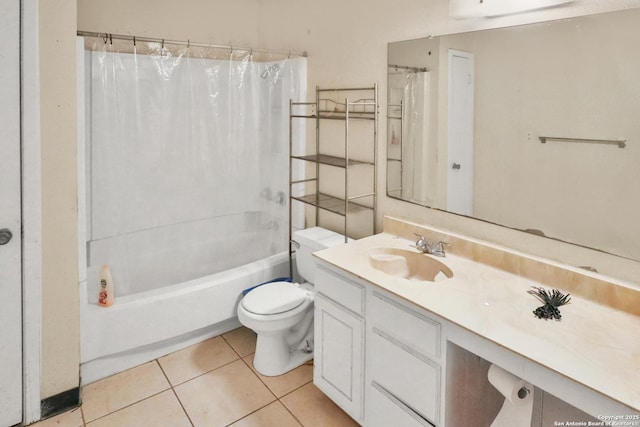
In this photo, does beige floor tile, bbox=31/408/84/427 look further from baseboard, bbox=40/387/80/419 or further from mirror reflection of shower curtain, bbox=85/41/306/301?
mirror reflection of shower curtain, bbox=85/41/306/301

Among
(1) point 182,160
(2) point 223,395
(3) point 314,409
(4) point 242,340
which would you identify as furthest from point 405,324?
(1) point 182,160

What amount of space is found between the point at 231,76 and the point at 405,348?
2.07m

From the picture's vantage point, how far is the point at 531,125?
165 cm

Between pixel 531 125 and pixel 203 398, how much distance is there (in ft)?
6.77

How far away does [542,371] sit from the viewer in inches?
45.8

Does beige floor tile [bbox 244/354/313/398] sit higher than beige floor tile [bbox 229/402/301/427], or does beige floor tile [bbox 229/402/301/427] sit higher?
beige floor tile [bbox 244/354/313/398]

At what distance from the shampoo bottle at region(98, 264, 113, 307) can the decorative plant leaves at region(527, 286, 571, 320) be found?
2061 mm

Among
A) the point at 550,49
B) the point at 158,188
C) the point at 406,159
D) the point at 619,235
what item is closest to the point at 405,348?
the point at 619,235

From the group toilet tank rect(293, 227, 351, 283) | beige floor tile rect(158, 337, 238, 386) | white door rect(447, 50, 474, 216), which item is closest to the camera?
white door rect(447, 50, 474, 216)

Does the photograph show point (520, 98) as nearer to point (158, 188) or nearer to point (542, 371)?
point (542, 371)

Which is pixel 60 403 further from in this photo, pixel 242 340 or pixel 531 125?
pixel 531 125

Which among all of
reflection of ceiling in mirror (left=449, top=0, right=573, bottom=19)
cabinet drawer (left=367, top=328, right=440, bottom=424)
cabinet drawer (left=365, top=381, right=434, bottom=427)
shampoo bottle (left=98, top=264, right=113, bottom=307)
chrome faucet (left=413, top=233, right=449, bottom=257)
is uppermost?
reflection of ceiling in mirror (left=449, top=0, right=573, bottom=19)

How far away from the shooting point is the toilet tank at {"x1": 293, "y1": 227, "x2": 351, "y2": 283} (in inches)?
97.7

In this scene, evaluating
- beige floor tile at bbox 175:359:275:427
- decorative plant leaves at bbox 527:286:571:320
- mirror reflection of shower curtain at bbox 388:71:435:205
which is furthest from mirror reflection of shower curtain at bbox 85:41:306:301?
decorative plant leaves at bbox 527:286:571:320
